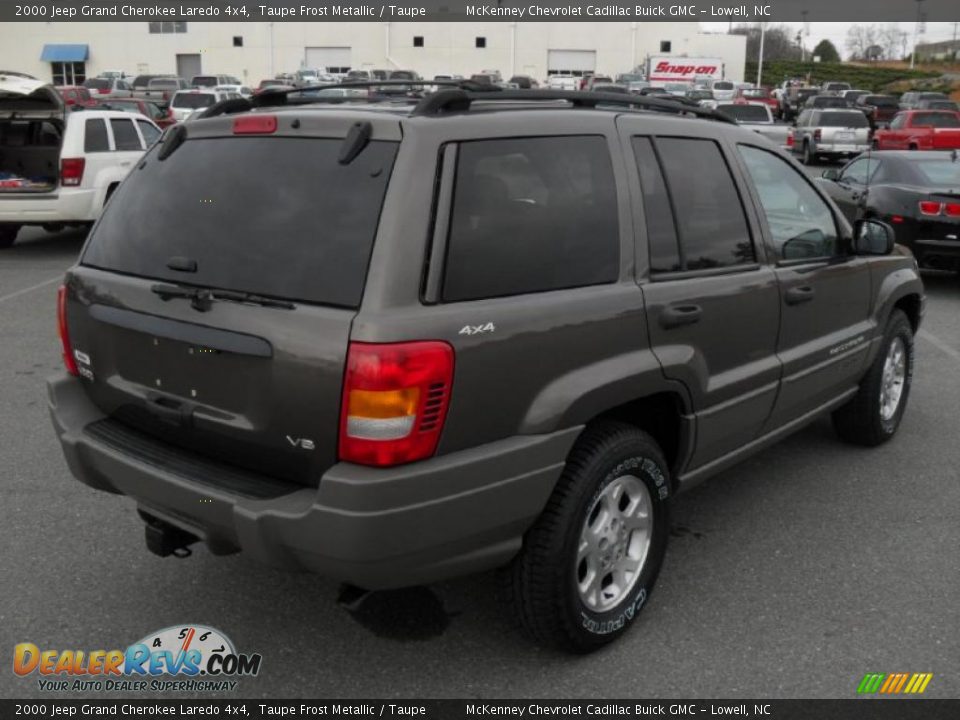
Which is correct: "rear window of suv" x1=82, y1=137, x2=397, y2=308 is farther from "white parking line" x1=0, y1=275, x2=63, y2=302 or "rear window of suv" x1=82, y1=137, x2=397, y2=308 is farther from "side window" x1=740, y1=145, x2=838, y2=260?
"white parking line" x1=0, y1=275, x2=63, y2=302

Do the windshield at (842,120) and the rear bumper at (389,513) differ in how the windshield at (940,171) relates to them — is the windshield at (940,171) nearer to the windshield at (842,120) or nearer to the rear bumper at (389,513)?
the rear bumper at (389,513)

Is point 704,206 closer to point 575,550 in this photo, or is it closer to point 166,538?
point 575,550

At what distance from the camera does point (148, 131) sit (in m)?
13.3

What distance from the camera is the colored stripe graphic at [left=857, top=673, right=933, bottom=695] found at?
3.02 m

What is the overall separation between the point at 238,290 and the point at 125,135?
36.0 feet

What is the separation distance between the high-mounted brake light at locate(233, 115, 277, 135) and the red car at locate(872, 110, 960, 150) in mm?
23918

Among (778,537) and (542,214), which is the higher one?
(542,214)

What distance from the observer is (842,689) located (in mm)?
3021

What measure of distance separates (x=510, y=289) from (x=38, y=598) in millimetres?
2203

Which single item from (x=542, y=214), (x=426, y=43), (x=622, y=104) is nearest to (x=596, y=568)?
(x=542, y=214)

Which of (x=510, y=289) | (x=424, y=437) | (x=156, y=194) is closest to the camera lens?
(x=424, y=437)
